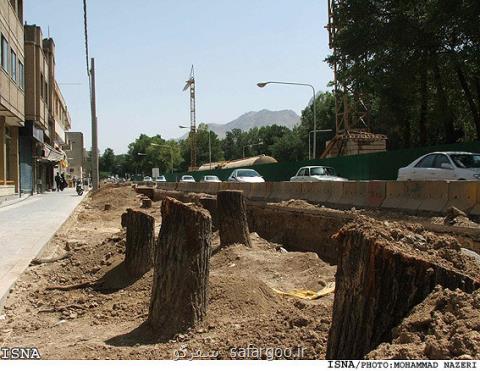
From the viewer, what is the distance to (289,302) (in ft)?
20.2

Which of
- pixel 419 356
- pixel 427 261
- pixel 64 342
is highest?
pixel 427 261

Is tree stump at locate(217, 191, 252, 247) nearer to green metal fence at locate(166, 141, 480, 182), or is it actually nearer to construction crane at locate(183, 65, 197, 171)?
green metal fence at locate(166, 141, 480, 182)

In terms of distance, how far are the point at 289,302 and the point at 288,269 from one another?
258 centimetres

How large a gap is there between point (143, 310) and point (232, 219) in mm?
4108

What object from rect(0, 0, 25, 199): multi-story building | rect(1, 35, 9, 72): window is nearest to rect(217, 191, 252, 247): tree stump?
rect(0, 0, 25, 199): multi-story building

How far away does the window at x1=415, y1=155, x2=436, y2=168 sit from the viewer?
60.0 feet

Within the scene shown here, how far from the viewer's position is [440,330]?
2982 millimetres

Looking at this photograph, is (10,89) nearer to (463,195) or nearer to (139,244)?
(139,244)

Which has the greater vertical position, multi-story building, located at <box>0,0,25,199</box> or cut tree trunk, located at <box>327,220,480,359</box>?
multi-story building, located at <box>0,0,25,199</box>

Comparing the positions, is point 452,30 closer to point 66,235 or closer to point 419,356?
point 66,235

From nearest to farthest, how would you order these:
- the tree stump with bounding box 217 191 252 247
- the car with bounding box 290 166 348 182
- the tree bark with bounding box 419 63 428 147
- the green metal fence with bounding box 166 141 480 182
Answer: the tree stump with bounding box 217 191 252 247 < the green metal fence with bounding box 166 141 480 182 < the car with bounding box 290 166 348 182 < the tree bark with bounding box 419 63 428 147

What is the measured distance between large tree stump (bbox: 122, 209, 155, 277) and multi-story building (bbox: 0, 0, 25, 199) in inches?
821

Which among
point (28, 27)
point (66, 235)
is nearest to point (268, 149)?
point (28, 27)

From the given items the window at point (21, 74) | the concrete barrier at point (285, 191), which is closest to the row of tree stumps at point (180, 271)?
the concrete barrier at point (285, 191)
